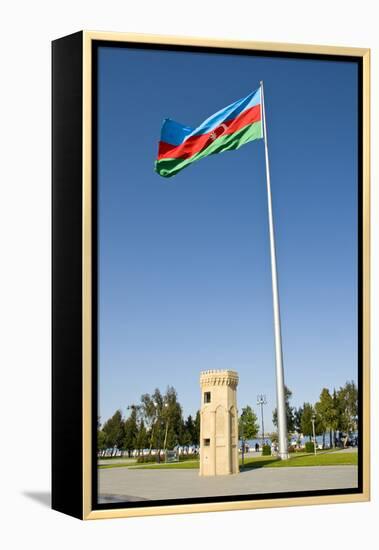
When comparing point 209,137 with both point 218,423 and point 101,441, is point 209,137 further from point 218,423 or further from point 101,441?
point 101,441

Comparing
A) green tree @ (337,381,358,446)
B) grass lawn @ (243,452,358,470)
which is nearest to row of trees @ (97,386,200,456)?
grass lawn @ (243,452,358,470)

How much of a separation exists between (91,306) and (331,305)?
3616mm

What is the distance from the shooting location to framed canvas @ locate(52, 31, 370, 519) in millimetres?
15273

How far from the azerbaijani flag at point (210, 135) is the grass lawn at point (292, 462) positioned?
12.4 feet

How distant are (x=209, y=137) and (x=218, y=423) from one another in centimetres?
378

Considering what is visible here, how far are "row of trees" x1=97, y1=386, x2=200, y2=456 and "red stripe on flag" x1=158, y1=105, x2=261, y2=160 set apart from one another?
3.03 m

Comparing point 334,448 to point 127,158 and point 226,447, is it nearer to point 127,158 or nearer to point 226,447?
point 226,447

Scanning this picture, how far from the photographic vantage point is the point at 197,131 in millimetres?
16422

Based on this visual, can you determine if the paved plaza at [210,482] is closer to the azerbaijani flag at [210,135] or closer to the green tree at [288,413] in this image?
the green tree at [288,413]

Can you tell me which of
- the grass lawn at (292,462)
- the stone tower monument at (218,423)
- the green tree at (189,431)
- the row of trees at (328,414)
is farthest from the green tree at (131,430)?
the row of trees at (328,414)

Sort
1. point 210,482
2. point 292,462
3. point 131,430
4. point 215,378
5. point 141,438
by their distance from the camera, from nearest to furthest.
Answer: point 210,482 → point 131,430 → point 215,378 → point 141,438 → point 292,462

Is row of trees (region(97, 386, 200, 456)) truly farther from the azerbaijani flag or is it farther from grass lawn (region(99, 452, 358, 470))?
the azerbaijani flag

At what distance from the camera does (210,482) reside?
52.3 ft

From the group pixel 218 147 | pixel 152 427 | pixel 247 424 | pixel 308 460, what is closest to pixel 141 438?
pixel 152 427
